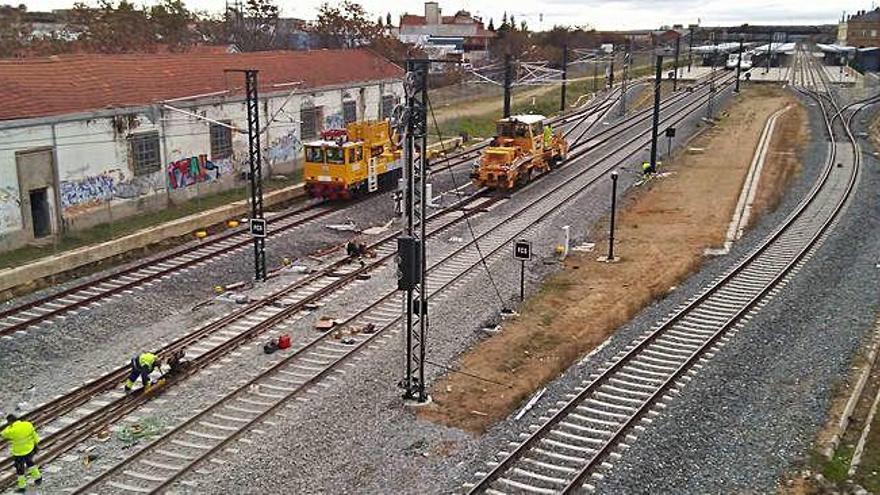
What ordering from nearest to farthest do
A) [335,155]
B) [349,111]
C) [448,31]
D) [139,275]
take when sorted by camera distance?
1. [139,275]
2. [335,155]
3. [349,111]
4. [448,31]

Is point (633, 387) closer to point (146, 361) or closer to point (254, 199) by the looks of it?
point (146, 361)

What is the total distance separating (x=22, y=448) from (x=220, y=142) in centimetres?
2211

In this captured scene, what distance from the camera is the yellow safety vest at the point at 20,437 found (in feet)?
37.3

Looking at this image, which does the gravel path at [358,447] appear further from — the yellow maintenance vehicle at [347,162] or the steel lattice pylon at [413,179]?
the yellow maintenance vehicle at [347,162]

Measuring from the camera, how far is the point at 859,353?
53.0 feet

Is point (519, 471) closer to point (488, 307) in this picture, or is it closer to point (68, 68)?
point (488, 307)

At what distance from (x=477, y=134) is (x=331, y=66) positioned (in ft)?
36.7

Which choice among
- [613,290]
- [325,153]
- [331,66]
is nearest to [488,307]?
[613,290]

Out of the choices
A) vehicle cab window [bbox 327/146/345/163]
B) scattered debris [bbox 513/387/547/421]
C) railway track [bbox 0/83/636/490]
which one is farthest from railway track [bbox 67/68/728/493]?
vehicle cab window [bbox 327/146/345/163]

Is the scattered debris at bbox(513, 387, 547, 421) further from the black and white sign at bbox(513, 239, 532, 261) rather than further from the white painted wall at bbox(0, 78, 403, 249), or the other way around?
the white painted wall at bbox(0, 78, 403, 249)

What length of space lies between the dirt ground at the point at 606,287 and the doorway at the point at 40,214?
1501 cm

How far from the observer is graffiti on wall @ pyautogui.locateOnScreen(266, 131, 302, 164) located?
3516cm

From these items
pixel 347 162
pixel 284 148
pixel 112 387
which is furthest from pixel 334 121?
pixel 112 387

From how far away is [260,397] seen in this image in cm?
1445
